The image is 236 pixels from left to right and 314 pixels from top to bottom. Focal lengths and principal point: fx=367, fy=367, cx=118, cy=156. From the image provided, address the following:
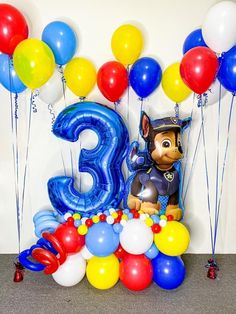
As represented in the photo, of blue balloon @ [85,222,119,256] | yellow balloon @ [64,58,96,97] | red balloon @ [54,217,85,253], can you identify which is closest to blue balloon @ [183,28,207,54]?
yellow balloon @ [64,58,96,97]

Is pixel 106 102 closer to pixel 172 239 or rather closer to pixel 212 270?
pixel 172 239

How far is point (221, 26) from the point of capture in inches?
79.8

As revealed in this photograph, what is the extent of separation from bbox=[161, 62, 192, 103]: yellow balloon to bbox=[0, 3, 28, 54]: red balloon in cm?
93

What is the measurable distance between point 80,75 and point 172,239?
1.17m

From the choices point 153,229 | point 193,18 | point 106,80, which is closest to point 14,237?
point 153,229

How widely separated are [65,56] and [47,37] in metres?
0.15

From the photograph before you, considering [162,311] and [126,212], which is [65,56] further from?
[162,311]

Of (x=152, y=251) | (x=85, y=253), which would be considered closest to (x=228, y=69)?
(x=152, y=251)

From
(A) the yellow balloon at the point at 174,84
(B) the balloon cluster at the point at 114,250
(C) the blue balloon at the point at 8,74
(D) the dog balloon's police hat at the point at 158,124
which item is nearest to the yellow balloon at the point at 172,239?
(B) the balloon cluster at the point at 114,250

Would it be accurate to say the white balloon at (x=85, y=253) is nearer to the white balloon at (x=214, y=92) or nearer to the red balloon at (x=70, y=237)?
the red balloon at (x=70, y=237)

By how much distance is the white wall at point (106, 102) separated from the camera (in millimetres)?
2506

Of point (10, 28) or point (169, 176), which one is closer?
point (10, 28)

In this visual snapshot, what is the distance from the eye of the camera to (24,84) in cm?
226

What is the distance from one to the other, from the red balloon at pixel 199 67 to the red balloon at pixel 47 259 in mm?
1311
